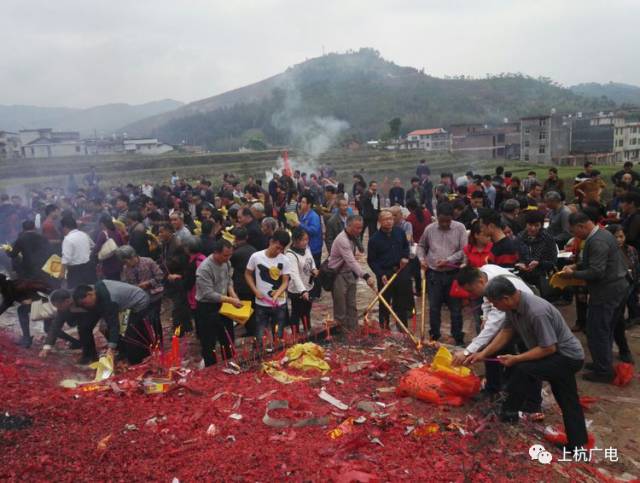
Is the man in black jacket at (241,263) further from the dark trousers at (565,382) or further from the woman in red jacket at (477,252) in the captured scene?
the dark trousers at (565,382)

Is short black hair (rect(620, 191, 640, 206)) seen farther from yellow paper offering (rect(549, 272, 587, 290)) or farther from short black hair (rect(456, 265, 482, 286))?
short black hair (rect(456, 265, 482, 286))

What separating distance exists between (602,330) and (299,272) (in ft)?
11.7

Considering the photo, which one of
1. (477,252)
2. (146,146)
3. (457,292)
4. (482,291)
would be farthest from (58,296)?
(146,146)

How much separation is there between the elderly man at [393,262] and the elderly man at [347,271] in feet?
0.74

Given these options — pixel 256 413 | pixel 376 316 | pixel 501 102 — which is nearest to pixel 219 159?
pixel 376 316

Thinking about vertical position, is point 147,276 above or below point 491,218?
below

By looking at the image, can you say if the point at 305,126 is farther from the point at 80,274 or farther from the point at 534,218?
the point at 534,218

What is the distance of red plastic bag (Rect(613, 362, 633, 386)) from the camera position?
5523 millimetres

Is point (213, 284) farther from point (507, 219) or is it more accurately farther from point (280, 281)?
point (507, 219)

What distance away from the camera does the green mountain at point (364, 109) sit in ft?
303

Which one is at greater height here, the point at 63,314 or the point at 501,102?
the point at 501,102

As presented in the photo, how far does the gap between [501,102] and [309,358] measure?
131969 millimetres

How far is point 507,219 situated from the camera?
309 inches

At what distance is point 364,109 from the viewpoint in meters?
112
